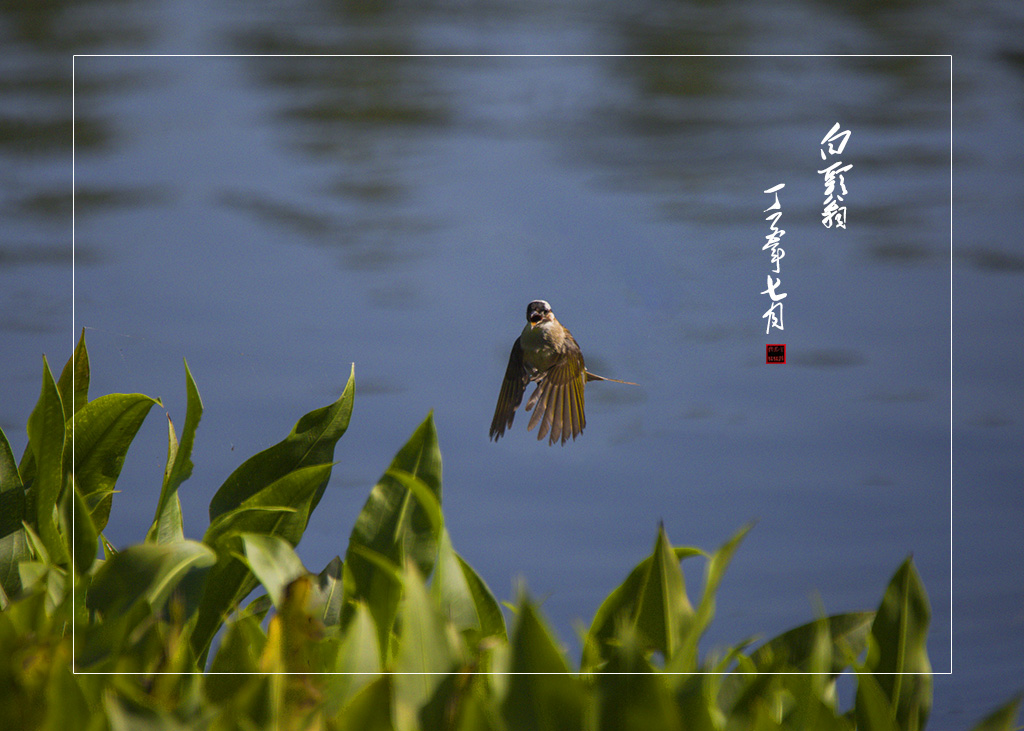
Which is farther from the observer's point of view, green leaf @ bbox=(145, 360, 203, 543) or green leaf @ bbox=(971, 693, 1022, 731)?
green leaf @ bbox=(145, 360, 203, 543)

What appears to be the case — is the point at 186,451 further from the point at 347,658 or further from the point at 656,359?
the point at 656,359

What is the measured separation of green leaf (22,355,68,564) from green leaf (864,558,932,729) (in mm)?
924

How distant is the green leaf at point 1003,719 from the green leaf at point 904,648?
0.21 feet

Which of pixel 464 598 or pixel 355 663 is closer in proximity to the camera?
pixel 355 663

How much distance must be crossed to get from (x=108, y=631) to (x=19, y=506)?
32 cm

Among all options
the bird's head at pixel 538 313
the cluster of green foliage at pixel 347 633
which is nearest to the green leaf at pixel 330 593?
the cluster of green foliage at pixel 347 633

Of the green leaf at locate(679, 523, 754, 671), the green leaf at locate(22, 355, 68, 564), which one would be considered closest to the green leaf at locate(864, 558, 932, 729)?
the green leaf at locate(679, 523, 754, 671)

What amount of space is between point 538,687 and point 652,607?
23cm

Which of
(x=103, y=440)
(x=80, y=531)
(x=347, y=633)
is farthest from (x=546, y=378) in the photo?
(x=103, y=440)

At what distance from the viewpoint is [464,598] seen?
2.52ft

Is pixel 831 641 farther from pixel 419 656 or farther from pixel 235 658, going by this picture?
pixel 235 658

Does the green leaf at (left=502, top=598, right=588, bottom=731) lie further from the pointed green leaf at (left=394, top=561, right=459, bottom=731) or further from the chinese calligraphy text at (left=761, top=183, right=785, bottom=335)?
the chinese calligraphy text at (left=761, top=183, right=785, bottom=335)

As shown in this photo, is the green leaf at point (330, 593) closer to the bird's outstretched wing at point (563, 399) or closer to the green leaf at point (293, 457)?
the green leaf at point (293, 457)

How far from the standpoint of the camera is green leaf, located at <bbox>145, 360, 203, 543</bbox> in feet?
2.74
